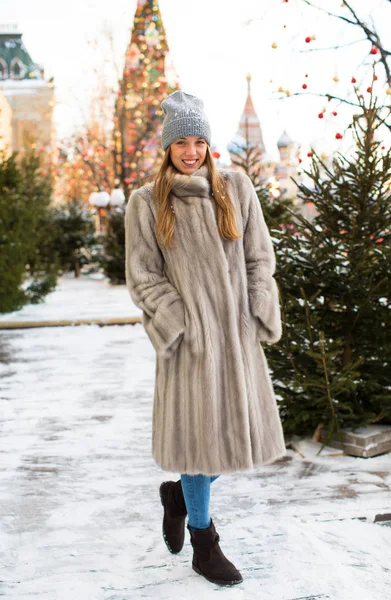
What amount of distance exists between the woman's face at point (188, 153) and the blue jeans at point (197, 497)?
128cm

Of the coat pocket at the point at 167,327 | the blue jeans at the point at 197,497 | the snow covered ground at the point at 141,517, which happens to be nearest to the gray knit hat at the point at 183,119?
the coat pocket at the point at 167,327

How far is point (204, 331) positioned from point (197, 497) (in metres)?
0.70

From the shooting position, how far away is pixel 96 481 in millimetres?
4590

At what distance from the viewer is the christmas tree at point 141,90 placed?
22.5 meters

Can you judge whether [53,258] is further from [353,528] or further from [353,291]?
[353,528]

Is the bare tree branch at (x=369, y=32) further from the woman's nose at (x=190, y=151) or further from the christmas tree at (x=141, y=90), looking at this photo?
the christmas tree at (x=141, y=90)

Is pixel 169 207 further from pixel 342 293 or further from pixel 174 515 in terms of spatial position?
pixel 342 293

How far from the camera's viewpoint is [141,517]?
3.99m

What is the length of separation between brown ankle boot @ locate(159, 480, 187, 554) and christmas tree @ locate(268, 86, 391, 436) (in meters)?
1.70

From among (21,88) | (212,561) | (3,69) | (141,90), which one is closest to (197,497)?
(212,561)

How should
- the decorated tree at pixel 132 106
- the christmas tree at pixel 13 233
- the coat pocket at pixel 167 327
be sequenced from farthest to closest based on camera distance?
the decorated tree at pixel 132 106
the christmas tree at pixel 13 233
the coat pocket at pixel 167 327

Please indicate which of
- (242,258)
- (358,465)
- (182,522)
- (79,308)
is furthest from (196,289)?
(79,308)

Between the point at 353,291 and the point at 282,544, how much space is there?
6.92ft

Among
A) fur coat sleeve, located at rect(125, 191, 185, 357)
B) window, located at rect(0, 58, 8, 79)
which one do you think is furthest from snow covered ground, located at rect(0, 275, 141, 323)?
window, located at rect(0, 58, 8, 79)
